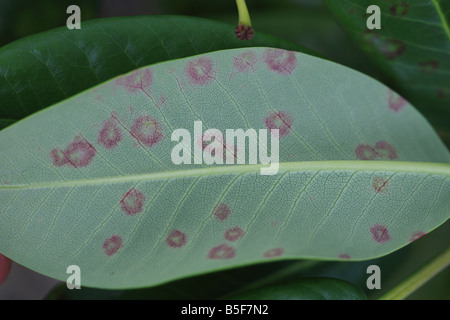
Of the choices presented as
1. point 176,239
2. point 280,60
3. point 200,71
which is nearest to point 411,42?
point 280,60

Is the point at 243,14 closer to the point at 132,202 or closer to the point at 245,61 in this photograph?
the point at 245,61

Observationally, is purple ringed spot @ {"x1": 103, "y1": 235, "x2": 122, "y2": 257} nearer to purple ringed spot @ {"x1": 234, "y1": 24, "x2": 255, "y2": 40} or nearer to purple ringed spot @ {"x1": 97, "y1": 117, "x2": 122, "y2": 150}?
purple ringed spot @ {"x1": 97, "y1": 117, "x2": 122, "y2": 150}

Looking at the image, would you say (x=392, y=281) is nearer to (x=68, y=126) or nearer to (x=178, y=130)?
(x=178, y=130)

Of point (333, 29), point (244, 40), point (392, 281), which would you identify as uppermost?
point (333, 29)

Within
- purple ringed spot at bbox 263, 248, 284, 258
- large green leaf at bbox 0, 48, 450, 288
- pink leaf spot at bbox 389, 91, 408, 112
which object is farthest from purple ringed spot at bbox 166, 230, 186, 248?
pink leaf spot at bbox 389, 91, 408, 112

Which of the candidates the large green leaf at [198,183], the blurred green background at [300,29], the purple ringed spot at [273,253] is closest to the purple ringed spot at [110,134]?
the large green leaf at [198,183]

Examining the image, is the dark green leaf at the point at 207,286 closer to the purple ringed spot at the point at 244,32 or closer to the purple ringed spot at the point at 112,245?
the purple ringed spot at the point at 112,245
